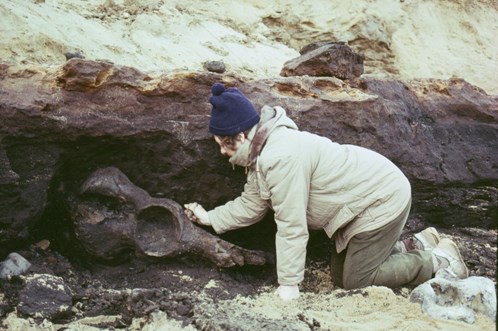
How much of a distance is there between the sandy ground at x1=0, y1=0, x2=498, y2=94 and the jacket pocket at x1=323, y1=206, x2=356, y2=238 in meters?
2.76

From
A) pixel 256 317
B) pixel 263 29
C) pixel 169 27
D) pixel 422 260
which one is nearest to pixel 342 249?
pixel 422 260

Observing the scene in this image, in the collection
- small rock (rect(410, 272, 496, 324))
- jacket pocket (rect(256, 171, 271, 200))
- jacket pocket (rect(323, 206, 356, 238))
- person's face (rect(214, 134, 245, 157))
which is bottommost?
small rock (rect(410, 272, 496, 324))

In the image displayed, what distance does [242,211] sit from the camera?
389cm

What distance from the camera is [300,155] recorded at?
3582 millimetres

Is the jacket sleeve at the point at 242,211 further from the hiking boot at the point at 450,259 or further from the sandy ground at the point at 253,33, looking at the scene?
the sandy ground at the point at 253,33

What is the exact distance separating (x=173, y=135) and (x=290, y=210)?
88 cm

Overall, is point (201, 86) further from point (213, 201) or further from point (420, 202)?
point (420, 202)

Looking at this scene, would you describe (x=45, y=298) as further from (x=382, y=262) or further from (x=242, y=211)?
(x=382, y=262)

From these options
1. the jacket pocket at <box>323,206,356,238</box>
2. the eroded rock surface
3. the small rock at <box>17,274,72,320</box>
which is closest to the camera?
the small rock at <box>17,274,72,320</box>

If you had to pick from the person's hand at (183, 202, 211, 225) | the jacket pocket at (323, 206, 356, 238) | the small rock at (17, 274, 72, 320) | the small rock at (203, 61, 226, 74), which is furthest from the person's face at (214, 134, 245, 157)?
the small rock at (203, 61, 226, 74)

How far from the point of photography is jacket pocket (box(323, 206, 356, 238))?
148 inches

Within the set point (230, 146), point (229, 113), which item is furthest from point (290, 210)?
point (229, 113)

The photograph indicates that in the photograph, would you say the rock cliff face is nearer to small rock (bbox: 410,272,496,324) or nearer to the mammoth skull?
the mammoth skull

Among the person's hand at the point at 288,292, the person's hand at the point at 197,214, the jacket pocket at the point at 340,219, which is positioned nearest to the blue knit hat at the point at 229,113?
the person's hand at the point at 197,214
